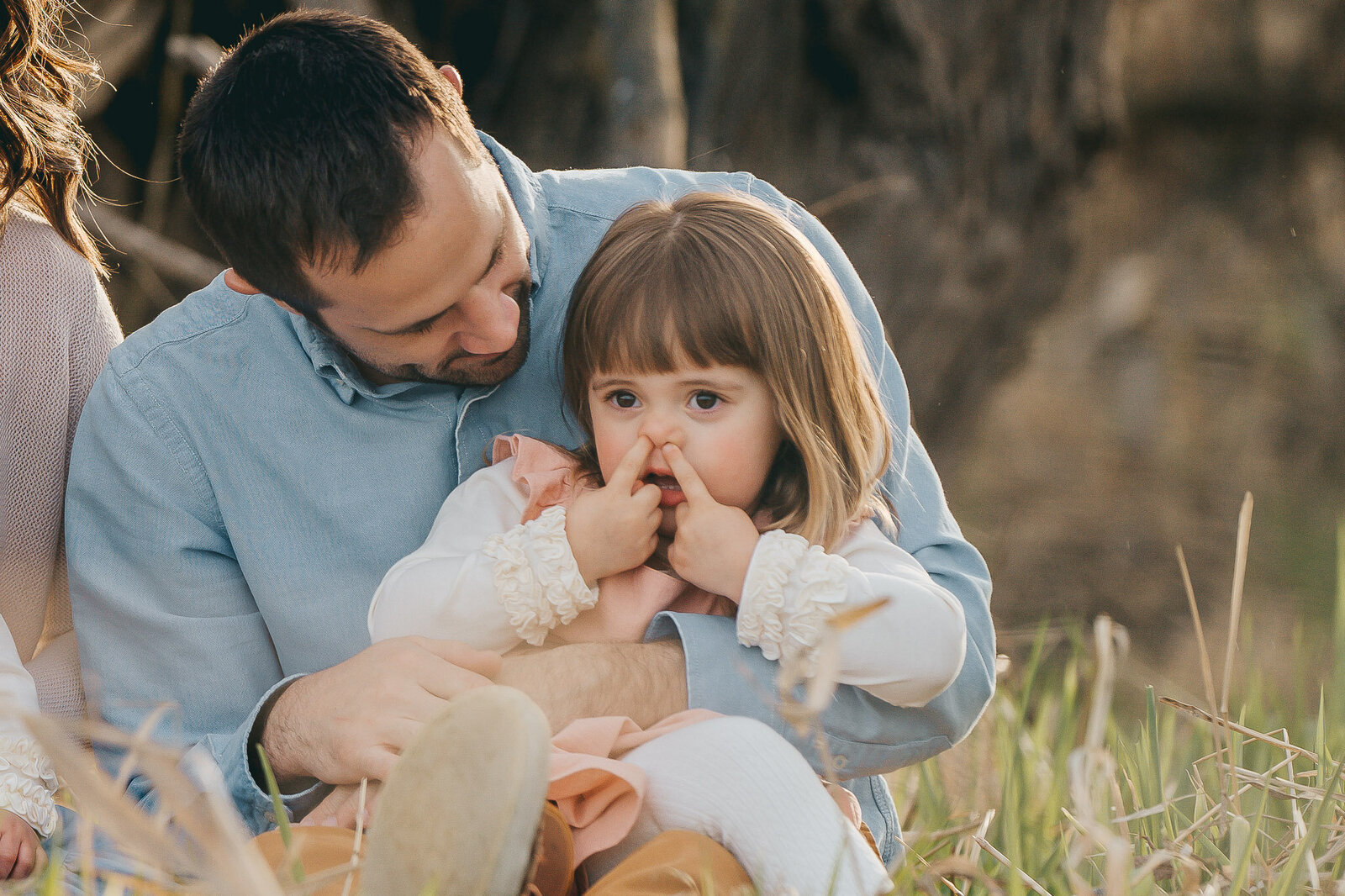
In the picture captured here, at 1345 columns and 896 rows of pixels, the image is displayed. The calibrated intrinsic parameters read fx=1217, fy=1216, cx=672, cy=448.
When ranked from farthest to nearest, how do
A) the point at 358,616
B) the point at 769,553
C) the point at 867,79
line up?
the point at 867,79 → the point at 358,616 → the point at 769,553

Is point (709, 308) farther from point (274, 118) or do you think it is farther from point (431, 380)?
point (274, 118)

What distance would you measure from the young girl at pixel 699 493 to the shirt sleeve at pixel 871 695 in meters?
0.06

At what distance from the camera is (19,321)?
1.82 metres

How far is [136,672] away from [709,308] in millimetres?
982

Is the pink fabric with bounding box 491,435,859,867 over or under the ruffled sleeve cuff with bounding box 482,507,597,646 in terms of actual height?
under

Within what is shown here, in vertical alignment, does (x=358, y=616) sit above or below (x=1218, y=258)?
above

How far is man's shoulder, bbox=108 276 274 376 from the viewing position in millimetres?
1790

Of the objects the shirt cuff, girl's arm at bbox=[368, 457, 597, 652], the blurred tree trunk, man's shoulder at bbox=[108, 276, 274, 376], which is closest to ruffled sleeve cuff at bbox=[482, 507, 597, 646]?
girl's arm at bbox=[368, 457, 597, 652]

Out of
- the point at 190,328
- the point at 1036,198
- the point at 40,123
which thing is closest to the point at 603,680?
the point at 190,328

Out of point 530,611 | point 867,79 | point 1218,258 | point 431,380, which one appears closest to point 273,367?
point 431,380

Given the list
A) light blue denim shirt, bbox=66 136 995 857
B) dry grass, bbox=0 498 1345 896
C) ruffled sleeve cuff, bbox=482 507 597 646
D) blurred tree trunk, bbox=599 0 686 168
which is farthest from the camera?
blurred tree trunk, bbox=599 0 686 168

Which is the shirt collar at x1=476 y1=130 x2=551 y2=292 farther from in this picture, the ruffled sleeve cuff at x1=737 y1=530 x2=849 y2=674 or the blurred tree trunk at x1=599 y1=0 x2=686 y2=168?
the blurred tree trunk at x1=599 y1=0 x2=686 y2=168

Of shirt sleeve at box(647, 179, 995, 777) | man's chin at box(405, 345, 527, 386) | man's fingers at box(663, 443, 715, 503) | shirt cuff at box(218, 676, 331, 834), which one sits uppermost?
man's chin at box(405, 345, 527, 386)

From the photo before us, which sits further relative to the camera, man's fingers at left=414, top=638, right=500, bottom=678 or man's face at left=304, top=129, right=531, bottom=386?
A: man's face at left=304, top=129, right=531, bottom=386
